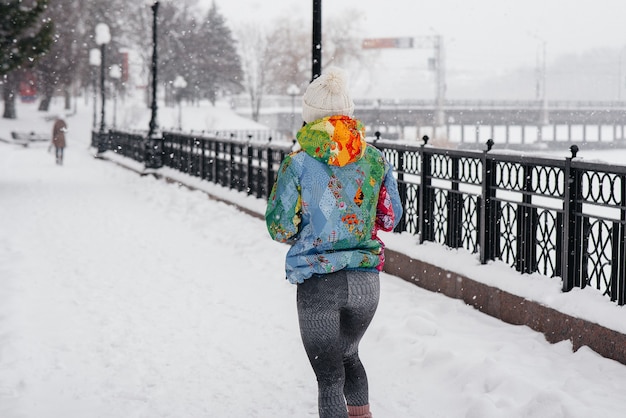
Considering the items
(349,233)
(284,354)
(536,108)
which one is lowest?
(284,354)

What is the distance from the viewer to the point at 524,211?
24.5 feet

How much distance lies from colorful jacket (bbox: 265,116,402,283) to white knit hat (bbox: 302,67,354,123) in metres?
0.06

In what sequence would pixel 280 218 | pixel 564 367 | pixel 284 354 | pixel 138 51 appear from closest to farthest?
pixel 280 218, pixel 564 367, pixel 284 354, pixel 138 51

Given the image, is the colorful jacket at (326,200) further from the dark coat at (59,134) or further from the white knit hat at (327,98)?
the dark coat at (59,134)

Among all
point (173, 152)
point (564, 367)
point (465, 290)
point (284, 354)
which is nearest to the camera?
point (564, 367)

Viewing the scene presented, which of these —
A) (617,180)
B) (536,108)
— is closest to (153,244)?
(617,180)

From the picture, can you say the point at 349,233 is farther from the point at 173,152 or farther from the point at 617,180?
the point at 173,152

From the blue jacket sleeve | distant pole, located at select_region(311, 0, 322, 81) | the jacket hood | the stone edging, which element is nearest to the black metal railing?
the stone edging

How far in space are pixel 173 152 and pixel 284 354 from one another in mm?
17076

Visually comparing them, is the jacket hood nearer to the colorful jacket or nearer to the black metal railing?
the colorful jacket

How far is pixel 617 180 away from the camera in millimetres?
6438

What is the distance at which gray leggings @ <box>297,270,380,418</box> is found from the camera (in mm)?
4082

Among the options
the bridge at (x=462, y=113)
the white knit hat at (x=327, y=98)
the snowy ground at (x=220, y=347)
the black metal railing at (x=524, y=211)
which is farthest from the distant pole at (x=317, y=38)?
the bridge at (x=462, y=113)

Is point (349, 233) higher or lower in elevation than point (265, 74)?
lower
